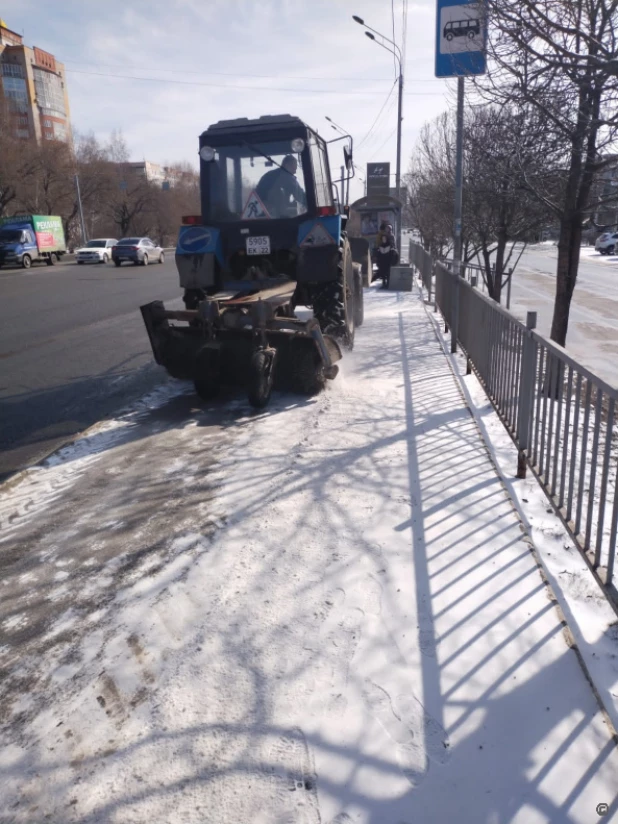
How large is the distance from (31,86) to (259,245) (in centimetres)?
8855

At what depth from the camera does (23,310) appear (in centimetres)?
1620

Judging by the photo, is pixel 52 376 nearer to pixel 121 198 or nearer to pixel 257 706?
pixel 257 706

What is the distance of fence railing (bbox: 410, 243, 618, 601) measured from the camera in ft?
10.3

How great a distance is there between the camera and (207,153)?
792 centimetres

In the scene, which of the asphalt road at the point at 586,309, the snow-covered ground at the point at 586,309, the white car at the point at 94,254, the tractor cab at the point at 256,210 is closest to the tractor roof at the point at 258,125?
the tractor cab at the point at 256,210

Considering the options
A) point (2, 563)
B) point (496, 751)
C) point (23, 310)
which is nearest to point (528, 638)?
point (496, 751)

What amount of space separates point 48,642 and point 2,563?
0.98 metres

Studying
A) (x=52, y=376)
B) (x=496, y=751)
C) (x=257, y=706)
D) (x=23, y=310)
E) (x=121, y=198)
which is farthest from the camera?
(x=121, y=198)

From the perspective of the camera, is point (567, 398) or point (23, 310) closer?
point (567, 398)

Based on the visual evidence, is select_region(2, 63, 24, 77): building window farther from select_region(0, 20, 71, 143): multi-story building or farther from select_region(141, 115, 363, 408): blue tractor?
select_region(141, 115, 363, 408): blue tractor

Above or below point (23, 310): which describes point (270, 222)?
above

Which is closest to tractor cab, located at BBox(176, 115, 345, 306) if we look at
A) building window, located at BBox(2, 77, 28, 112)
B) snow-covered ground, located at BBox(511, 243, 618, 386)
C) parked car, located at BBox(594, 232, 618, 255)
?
snow-covered ground, located at BBox(511, 243, 618, 386)

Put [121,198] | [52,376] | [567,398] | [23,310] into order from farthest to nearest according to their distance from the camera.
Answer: [121,198]
[23,310]
[52,376]
[567,398]

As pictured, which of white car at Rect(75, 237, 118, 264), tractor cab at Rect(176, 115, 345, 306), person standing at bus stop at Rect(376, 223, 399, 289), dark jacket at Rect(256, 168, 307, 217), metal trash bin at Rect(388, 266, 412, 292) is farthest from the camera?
white car at Rect(75, 237, 118, 264)
